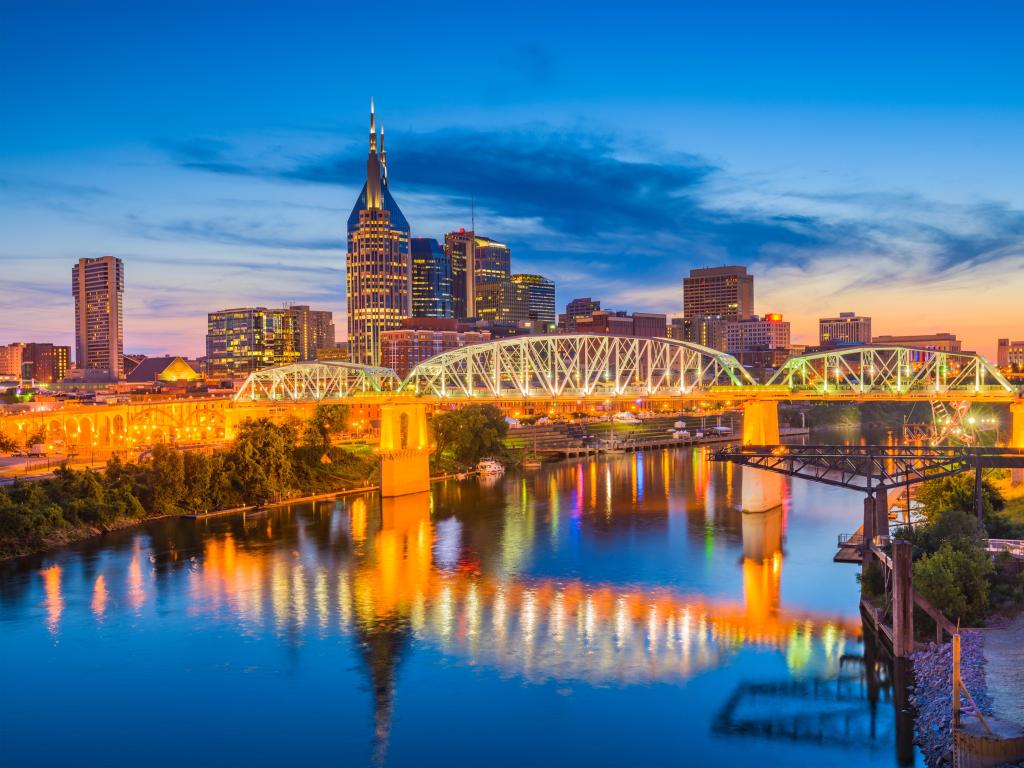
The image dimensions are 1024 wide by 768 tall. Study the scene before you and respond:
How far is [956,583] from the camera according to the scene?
31.5m

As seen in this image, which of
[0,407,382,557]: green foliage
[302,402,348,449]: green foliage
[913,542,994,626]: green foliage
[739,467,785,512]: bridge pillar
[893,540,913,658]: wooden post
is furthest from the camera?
[302,402,348,449]: green foliage

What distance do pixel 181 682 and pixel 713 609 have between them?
2019 cm

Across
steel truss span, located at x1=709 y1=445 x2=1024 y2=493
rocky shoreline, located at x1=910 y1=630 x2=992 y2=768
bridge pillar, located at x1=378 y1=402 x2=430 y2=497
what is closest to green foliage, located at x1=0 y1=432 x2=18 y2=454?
bridge pillar, located at x1=378 y1=402 x2=430 y2=497

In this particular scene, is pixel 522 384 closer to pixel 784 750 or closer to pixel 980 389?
pixel 980 389

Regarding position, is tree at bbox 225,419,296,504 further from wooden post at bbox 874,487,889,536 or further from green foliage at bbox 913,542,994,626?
green foliage at bbox 913,542,994,626

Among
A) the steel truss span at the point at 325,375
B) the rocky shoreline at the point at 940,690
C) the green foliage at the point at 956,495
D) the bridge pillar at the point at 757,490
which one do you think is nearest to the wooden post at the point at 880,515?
the green foliage at the point at 956,495

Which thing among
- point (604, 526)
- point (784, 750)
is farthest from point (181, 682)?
point (604, 526)

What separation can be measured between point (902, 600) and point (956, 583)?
2.48 metres

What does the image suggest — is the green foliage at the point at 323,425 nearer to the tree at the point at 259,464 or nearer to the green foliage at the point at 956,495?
the tree at the point at 259,464

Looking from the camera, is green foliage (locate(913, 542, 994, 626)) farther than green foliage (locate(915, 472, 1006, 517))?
No

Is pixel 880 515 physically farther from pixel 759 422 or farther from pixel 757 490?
pixel 759 422

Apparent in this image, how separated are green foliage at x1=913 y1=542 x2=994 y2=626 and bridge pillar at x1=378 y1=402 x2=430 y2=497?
155 feet

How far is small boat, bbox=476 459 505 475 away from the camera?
88312mm

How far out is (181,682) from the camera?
3234cm
